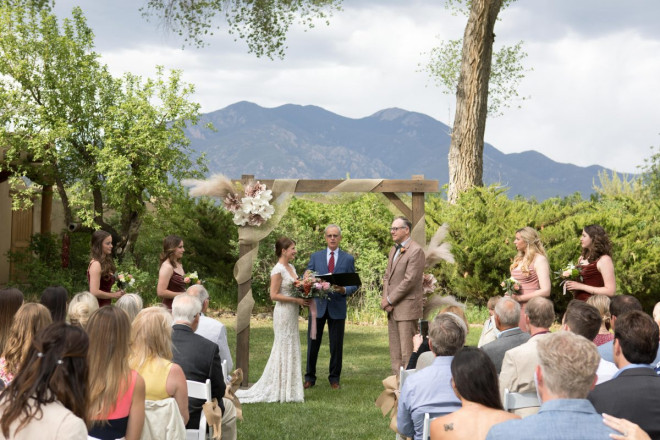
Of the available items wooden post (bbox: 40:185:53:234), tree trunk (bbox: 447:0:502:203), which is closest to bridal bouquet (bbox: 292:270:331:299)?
tree trunk (bbox: 447:0:502:203)

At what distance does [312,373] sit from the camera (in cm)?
916

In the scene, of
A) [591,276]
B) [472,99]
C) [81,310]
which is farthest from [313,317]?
[472,99]

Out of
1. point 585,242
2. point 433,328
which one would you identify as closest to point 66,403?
point 433,328

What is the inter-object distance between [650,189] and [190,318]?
26285 mm

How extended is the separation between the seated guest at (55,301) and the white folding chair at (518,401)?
337 cm

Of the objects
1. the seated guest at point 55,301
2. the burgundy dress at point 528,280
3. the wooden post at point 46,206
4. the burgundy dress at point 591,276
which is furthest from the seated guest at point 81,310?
the wooden post at point 46,206

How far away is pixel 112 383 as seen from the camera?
145 inches

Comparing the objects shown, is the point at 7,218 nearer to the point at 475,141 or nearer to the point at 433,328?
the point at 475,141

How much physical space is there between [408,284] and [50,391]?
19.9 feet

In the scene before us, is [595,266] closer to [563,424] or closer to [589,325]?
[589,325]

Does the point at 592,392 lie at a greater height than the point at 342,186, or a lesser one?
lesser

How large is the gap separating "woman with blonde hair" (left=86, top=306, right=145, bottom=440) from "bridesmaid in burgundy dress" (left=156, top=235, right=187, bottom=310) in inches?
164

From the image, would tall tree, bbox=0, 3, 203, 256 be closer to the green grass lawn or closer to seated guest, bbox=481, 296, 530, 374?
the green grass lawn

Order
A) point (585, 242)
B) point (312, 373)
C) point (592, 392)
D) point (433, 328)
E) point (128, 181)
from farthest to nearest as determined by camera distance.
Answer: point (128, 181) → point (312, 373) → point (585, 242) → point (433, 328) → point (592, 392)
